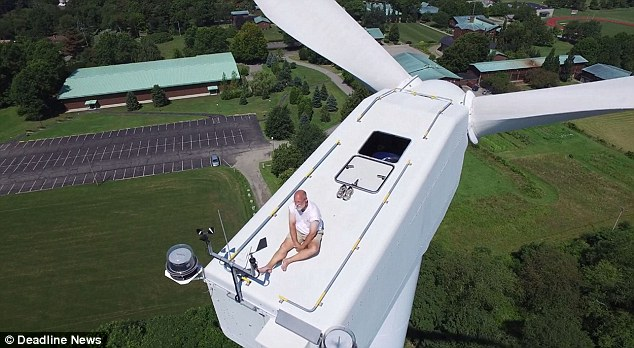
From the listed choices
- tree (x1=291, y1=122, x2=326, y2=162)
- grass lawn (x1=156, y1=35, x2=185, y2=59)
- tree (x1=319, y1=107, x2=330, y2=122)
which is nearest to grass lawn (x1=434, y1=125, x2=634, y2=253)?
tree (x1=291, y1=122, x2=326, y2=162)

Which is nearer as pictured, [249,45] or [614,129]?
[614,129]

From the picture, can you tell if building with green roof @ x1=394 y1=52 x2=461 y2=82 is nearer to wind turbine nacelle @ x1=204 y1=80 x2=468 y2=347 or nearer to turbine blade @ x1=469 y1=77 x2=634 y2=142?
turbine blade @ x1=469 y1=77 x2=634 y2=142

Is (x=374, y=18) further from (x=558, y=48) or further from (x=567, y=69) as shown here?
(x=567, y=69)

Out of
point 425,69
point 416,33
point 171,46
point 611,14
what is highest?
point 425,69

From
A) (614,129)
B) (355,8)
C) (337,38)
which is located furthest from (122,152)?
(355,8)

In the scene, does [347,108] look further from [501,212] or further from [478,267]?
[478,267]

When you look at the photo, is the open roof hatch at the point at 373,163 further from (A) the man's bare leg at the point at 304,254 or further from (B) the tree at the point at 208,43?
(B) the tree at the point at 208,43
